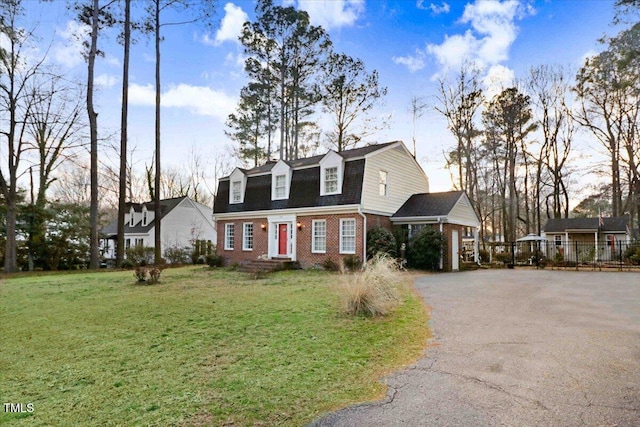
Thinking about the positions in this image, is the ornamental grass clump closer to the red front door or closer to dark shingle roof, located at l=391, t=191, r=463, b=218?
dark shingle roof, located at l=391, t=191, r=463, b=218

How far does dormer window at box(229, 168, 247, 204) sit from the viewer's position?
2127 cm

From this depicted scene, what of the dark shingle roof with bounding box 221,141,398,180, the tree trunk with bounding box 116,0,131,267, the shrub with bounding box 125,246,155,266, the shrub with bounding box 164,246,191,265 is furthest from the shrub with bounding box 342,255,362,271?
the shrub with bounding box 125,246,155,266

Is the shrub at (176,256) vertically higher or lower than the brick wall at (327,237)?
lower

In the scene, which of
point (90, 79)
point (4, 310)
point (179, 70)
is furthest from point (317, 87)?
point (4, 310)

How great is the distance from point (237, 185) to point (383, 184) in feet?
29.3

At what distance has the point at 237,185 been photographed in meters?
21.7

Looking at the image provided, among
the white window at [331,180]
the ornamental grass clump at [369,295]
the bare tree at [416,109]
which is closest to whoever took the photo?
the ornamental grass clump at [369,295]

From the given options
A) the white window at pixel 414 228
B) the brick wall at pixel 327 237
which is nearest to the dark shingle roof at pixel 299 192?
the brick wall at pixel 327 237

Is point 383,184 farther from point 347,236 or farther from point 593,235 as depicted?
point 593,235

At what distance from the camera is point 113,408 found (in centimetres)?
363

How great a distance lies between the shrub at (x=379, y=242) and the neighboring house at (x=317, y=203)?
0.96ft

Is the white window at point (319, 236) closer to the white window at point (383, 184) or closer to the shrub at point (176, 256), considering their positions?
the white window at point (383, 184)

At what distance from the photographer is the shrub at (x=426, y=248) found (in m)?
16.1

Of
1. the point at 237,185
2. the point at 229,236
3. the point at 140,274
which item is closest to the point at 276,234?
the point at 229,236
